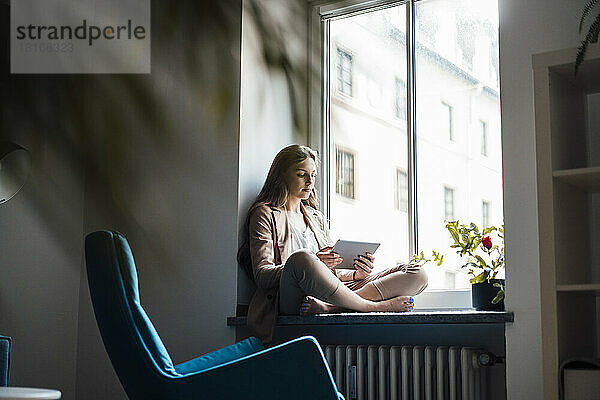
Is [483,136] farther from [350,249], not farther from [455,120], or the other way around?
[350,249]

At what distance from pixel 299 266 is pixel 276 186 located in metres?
0.51

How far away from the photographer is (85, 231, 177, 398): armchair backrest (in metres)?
2.09

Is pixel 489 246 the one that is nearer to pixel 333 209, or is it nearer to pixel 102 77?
pixel 333 209

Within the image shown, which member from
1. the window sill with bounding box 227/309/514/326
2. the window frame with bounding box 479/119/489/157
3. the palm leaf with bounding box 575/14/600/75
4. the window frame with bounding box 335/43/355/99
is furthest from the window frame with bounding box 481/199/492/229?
the palm leaf with bounding box 575/14/600/75

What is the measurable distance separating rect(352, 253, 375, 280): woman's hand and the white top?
0.88 ft

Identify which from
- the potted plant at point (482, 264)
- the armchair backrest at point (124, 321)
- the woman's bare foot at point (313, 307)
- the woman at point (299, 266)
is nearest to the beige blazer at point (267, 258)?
the woman at point (299, 266)

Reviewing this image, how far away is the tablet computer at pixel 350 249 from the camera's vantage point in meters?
3.07

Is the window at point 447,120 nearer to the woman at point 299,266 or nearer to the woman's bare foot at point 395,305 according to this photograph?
the woman at point 299,266

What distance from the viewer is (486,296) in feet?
8.85

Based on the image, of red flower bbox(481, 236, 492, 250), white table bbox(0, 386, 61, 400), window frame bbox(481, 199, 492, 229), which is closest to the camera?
white table bbox(0, 386, 61, 400)

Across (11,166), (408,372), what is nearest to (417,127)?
(408,372)

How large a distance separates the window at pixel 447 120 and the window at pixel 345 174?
48 centimetres

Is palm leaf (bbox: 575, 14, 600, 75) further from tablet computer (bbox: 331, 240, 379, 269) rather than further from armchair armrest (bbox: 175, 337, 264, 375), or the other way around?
armchair armrest (bbox: 175, 337, 264, 375)

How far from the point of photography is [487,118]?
3268 mm
